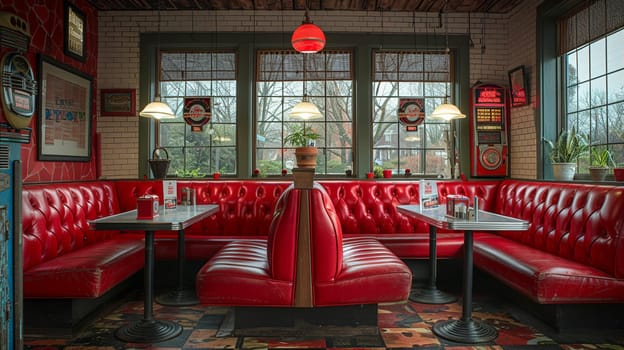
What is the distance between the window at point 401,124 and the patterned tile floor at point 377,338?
2503 mm

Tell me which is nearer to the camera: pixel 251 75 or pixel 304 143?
pixel 304 143

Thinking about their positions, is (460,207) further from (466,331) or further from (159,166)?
(159,166)

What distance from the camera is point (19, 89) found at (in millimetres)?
3150

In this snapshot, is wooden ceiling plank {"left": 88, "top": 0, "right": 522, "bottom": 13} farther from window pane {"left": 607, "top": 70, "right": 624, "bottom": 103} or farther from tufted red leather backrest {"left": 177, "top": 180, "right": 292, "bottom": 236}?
tufted red leather backrest {"left": 177, "top": 180, "right": 292, "bottom": 236}

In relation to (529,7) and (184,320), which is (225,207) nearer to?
(184,320)

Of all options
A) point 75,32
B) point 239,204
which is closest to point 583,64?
point 239,204

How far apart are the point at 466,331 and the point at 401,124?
3.18 m

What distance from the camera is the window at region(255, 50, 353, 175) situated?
5.70 m

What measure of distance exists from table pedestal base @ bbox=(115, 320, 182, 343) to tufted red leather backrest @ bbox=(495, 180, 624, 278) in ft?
10.2

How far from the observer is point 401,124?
5.70 metres

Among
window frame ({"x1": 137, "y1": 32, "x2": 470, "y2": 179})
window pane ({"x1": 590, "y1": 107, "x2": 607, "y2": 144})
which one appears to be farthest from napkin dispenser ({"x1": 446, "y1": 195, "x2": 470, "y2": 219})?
window frame ({"x1": 137, "y1": 32, "x2": 470, "y2": 179})

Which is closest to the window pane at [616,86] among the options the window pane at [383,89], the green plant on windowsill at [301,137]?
the window pane at [383,89]

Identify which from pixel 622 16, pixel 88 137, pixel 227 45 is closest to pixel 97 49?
pixel 88 137

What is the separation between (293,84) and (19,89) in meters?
3.25
